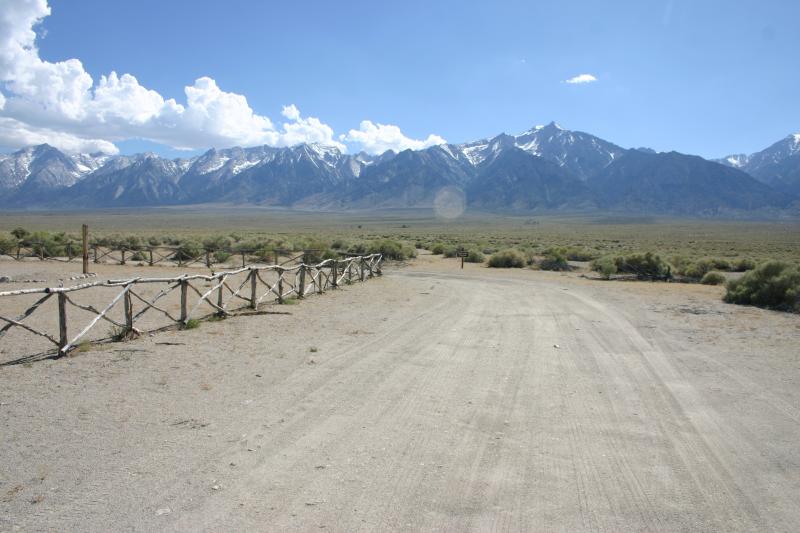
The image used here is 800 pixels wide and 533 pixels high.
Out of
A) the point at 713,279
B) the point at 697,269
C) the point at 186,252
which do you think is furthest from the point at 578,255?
the point at 186,252

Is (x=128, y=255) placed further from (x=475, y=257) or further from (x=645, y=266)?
(x=645, y=266)

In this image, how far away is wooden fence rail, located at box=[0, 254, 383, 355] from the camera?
Result: 975 cm

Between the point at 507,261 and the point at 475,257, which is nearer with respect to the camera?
the point at 507,261

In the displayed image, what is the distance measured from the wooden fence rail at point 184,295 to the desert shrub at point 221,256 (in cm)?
732

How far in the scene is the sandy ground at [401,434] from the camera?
475 centimetres

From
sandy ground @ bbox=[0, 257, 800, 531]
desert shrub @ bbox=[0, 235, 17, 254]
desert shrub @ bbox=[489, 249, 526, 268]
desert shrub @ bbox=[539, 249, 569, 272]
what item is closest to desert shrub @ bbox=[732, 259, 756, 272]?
desert shrub @ bbox=[539, 249, 569, 272]

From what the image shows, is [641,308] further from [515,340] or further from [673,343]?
[515,340]

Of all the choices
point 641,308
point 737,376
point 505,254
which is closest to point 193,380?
point 737,376

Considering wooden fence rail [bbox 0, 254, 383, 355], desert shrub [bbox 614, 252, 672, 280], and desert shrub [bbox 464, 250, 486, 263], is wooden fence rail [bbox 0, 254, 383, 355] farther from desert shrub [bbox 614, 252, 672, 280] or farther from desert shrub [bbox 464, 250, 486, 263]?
desert shrub [bbox 614, 252, 672, 280]

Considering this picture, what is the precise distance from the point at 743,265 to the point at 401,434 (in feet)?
120

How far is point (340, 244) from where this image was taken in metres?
45.4

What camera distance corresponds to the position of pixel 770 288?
1905 cm

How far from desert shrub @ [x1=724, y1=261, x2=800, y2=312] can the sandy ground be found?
7034 millimetres

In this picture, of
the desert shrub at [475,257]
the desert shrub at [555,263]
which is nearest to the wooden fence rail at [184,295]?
the desert shrub at [555,263]
